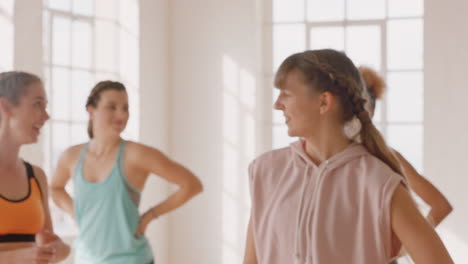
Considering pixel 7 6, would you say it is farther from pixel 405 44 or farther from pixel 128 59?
pixel 405 44

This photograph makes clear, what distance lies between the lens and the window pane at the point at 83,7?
6.74 metres

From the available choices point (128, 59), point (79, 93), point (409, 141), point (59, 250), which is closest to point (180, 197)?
point (59, 250)

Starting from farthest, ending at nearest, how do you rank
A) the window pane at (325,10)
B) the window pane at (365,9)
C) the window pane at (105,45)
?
1. the window pane at (325,10)
2. the window pane at (365,9)
3. the window pane at (105,45)

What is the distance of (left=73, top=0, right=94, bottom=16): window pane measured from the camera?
674 centimetres

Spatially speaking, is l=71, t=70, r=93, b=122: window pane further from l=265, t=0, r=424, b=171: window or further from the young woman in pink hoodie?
the young woman in pink hoodie

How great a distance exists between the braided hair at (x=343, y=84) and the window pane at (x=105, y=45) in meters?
5.37

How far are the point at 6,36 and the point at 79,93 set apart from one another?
1523 mm

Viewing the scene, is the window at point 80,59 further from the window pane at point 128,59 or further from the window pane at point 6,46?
the window pane at point 6,46

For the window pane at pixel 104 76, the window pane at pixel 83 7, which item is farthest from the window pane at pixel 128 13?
the window pane at pixel 104 76

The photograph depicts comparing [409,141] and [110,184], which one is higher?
[409,141]

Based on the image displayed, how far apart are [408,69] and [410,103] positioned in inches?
14.5

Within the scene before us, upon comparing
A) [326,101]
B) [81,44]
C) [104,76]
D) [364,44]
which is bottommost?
[326,101]

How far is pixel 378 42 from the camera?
304 inches

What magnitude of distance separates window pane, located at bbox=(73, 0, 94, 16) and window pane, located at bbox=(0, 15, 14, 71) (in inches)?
61.1
